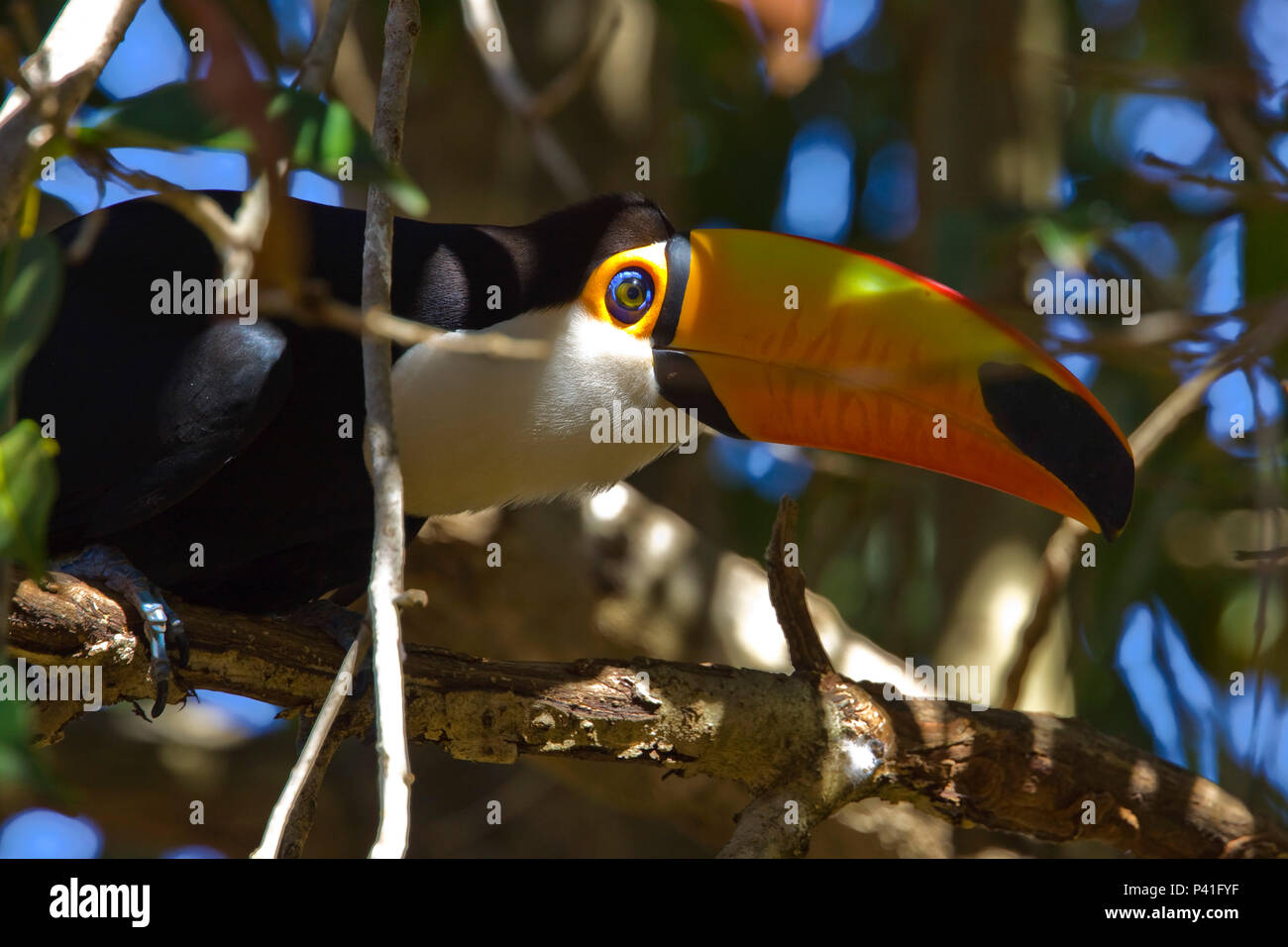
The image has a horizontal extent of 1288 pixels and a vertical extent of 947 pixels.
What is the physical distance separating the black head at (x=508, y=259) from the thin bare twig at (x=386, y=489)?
81 cm

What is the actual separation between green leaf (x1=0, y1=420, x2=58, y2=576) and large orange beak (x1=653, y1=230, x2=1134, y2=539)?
1.64 metres

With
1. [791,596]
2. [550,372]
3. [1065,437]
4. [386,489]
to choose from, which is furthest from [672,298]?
[386,489]

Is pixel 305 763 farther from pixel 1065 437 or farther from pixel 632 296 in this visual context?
pixel 1065 437

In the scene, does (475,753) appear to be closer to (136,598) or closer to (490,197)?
(136,598)

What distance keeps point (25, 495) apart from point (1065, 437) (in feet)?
6.48

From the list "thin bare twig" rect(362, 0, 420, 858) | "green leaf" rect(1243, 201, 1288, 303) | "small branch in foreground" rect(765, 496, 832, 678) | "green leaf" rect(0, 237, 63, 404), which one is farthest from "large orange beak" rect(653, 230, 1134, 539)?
"green leaf" rect(0, 237, 63, 404)

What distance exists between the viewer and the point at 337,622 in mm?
2908

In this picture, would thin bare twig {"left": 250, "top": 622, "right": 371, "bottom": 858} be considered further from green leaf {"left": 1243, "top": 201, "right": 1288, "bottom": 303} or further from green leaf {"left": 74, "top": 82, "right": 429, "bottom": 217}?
green leaf {"left": 1243, "top": 201, "right": 1288, "bottom": 303}

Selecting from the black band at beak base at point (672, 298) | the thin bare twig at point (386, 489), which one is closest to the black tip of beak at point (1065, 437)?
the black band at beak base at point (672, 298)

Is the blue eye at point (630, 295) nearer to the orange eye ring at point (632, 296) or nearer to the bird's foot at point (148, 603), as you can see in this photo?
the orange eye ring at point (632, 296)

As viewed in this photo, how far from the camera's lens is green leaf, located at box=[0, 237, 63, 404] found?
1346 millimetres

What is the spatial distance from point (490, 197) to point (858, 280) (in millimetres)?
1861

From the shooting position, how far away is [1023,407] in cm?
272
